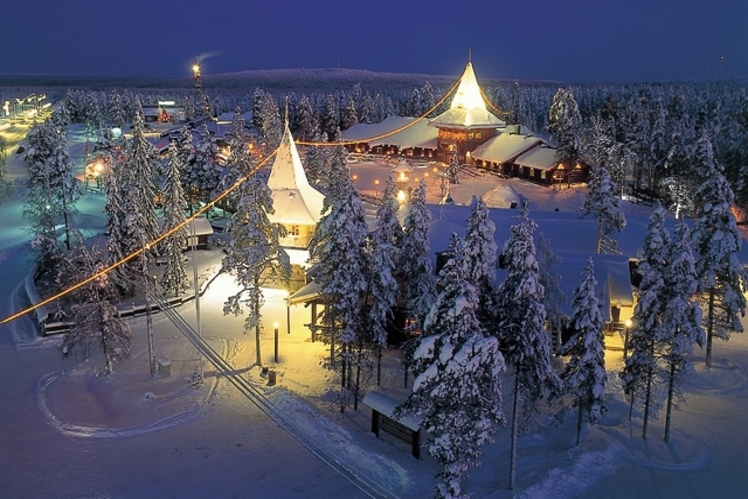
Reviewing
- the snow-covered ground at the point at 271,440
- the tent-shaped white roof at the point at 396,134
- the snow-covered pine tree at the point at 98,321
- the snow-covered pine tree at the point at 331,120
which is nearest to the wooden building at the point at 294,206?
the snow-covered ground at the point at 271,440

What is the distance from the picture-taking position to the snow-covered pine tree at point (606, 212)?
33.6 metres

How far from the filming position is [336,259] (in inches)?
903

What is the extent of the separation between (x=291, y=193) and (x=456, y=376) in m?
24.8

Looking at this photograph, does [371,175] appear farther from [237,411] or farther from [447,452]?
[447,452]

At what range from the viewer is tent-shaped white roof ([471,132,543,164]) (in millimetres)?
66375

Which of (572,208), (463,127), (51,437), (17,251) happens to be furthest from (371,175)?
(51,437)

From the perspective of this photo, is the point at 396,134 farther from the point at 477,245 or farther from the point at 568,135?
the point at 477,245

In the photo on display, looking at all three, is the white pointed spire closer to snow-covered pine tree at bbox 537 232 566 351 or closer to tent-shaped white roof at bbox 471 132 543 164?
tent-shaped white roof at bbox 471 132 543 164

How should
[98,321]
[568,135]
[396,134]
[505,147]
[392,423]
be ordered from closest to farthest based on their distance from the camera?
1. [392,423]
2. [98,321]
3. [568,135]
4. [505,147]
5. [396,134]

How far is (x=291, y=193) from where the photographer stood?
38750 mm

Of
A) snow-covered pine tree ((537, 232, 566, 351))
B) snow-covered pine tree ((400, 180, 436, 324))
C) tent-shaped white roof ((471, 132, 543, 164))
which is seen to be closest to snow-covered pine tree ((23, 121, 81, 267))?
snow-covered pine tree ((400, 180, 436, 324))

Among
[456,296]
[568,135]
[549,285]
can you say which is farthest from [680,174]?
[456,296]

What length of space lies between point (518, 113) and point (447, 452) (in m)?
104

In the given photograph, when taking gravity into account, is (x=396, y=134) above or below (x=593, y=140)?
below
